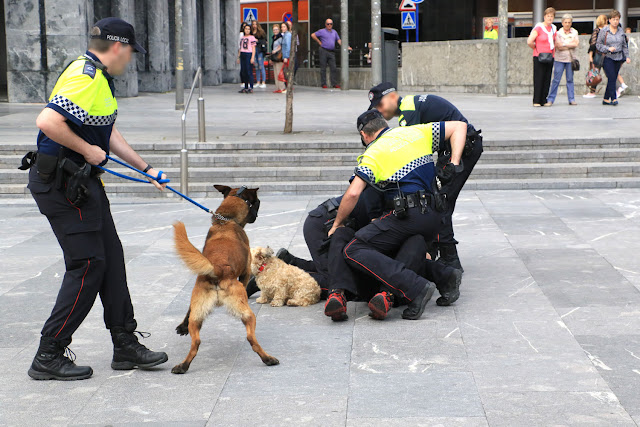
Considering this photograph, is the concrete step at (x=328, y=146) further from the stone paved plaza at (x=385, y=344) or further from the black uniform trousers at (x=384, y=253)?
the black uniform trousers at (x=384, y=253)

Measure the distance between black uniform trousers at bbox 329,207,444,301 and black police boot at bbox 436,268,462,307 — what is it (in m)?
0.22

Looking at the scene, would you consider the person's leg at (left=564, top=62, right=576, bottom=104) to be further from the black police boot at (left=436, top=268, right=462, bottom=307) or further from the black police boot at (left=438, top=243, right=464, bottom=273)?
the black police boot at (left=436, top=268, right=462, bottom=307)

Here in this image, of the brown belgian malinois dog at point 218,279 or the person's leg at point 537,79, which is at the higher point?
the person's leg at point 537,79

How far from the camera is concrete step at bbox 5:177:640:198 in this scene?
11.3 meters

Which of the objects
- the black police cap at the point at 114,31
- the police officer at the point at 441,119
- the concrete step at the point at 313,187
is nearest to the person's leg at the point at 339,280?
the police officer at the point at 441,119

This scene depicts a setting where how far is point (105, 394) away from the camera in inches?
179

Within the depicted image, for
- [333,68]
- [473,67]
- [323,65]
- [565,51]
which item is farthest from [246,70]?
[565,51]

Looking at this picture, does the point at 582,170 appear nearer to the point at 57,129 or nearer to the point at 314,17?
the point at 57,129

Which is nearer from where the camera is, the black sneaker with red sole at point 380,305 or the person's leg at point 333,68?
the black sneaker with red sole at point 380,305

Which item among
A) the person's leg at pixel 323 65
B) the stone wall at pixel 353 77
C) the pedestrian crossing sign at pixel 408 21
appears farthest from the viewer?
the stone wall at pixel 353 77

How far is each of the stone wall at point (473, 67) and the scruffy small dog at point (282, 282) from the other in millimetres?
17377

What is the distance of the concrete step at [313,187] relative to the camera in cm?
1130

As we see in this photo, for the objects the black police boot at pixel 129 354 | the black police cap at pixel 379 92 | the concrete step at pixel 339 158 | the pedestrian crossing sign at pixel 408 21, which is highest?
the pedestrian crossing sign at pixel 408 21

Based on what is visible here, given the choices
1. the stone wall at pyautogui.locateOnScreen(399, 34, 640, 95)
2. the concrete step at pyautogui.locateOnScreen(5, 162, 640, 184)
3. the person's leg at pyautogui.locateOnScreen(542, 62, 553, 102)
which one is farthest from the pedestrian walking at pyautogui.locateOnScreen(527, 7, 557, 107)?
the concrete step at pyautogui.locateOnScreen(5, 162, 640, 184)
